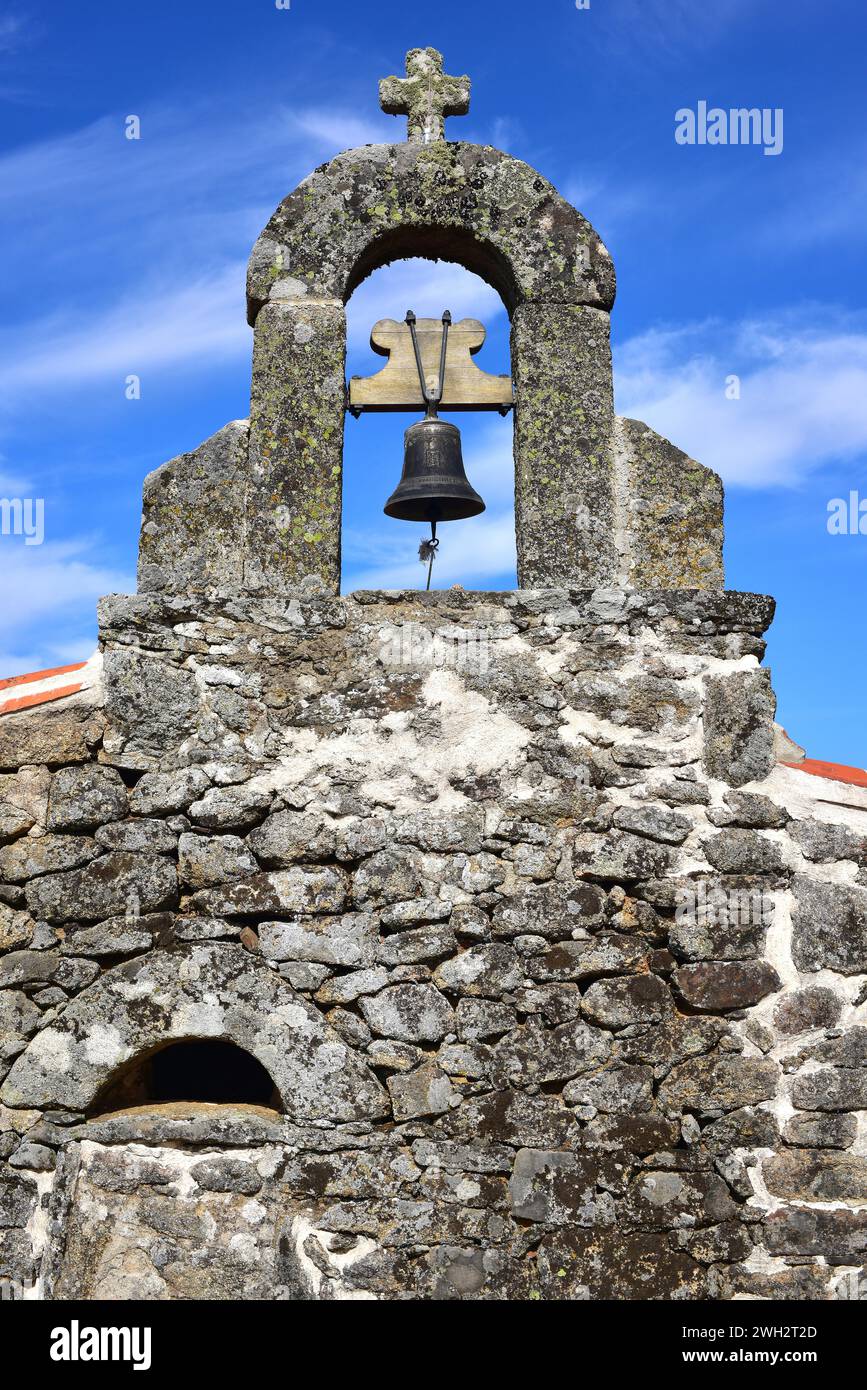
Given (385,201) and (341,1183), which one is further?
(385,201)

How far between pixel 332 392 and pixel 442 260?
2.44 feet

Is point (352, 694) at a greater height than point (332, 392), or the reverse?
point (332, 392)

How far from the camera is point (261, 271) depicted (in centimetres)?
423

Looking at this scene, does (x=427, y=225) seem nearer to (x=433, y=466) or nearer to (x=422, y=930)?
→ (x=433, y=466)

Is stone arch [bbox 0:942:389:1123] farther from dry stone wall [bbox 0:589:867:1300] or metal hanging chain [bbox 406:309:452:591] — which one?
metal hanging chain [bbox 406:309:452:591]

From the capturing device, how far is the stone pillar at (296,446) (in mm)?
4070

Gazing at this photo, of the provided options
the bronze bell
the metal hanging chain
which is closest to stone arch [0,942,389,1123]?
the bronze bell

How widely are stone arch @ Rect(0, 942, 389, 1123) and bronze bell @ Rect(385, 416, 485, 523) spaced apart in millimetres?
1804

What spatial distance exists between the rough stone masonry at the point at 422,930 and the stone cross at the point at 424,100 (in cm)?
113

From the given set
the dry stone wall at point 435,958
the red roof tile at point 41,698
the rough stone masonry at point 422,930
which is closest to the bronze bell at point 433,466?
the rough stone masonry at point 422,930

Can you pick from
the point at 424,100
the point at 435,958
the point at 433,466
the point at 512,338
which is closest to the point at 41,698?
the point at 435,958

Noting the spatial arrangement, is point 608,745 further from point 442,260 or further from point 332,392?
point 442,260
